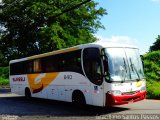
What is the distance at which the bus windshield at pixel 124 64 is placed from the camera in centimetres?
1476

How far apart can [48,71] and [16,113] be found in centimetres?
426

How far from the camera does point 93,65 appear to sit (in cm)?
1552

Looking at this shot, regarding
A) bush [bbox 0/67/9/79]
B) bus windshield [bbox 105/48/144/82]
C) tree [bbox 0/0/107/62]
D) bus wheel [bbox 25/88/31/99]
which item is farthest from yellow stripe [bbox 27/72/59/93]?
bush [bbox 0/67/9/79]

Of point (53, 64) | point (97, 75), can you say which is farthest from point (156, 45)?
point (97, 75)

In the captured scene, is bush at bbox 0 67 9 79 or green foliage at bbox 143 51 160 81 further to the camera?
bush at bbox 0 67 9 79

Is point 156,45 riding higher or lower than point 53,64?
higher

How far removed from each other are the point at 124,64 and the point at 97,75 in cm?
123

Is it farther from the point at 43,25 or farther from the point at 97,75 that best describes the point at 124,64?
the point at 43,25

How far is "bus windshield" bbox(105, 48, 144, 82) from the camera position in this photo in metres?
14.8

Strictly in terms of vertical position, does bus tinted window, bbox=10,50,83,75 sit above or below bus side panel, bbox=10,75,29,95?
above

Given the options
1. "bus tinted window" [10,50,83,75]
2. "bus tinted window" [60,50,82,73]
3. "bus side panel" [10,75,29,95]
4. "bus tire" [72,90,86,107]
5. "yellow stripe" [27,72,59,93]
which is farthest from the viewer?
"bus side panel" [10,75,29,95]

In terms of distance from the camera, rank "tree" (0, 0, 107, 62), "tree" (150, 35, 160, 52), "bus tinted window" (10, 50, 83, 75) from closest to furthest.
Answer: "bus tinted window" (10, 50, 83, 75), "tree" (0, 0, 107, 62), "tree" (150, 35, 160, 52)

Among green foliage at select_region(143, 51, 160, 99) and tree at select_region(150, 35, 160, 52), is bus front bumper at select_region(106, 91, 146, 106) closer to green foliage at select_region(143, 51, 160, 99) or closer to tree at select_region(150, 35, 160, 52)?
green foliage at select_region(143, 51, 160, 99)

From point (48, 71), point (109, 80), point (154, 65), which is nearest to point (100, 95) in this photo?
point (109, 80)
